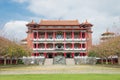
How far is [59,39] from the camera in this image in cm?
8569

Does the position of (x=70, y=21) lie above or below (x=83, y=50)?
above

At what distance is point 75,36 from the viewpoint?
289ft

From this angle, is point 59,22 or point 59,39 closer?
point 59,39

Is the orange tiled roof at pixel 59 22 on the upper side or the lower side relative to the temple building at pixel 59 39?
upper

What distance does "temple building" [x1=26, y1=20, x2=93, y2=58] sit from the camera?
84.7 metres

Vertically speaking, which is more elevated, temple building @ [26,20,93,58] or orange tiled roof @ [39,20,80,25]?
orange tiled roof @ [39,20,80,25]

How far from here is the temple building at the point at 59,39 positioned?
278 feet

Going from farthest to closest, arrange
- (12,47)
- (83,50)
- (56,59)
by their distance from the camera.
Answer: (83,50) < (56,59) < (12,47)

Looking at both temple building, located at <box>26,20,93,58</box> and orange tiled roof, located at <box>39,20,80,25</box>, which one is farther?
orange tiled roof, located at <box>39,20,80,25</box>

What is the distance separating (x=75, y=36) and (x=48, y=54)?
11.5 meters

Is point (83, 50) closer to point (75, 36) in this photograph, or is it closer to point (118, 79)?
point (75, 36)

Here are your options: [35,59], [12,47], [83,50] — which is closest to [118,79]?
[12,47]

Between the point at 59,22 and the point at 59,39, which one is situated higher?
the point at 59,22

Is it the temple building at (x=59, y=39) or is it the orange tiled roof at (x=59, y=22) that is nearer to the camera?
the temple building at (x=59, y=39)
